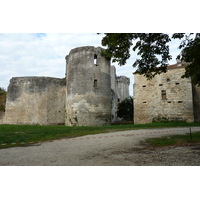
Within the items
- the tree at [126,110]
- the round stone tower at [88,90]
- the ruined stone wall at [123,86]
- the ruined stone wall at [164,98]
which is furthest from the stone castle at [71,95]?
the ruined stone wall at [123,86]

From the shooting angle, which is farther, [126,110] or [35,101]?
[126,110]

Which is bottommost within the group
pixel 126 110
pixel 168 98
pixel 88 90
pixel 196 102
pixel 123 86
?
pixel 126 110

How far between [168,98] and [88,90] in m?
8.49

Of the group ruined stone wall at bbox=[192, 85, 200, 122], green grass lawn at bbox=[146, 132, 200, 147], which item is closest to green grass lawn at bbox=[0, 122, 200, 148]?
green grass lawn at bbox=[146, 132, 200, 147]

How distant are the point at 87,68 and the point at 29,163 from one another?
A: 13.6m

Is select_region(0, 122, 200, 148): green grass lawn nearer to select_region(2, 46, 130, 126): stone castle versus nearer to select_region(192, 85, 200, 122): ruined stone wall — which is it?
select_region(2, 46, 130, 126): stone castle

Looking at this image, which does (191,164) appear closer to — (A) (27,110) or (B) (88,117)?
(B) (88,117)

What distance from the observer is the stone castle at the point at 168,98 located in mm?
17312

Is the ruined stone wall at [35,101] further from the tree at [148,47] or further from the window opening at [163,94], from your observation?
the tree at [148,47]

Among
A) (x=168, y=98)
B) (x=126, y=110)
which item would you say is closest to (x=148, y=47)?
(x=168, y=98)


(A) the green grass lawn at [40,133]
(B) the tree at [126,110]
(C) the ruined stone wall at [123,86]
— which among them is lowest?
(A) the green grass lawn at [40,133]

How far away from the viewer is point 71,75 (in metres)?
17.0

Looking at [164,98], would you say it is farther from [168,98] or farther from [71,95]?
[71,95]

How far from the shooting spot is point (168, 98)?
18.0 metres
